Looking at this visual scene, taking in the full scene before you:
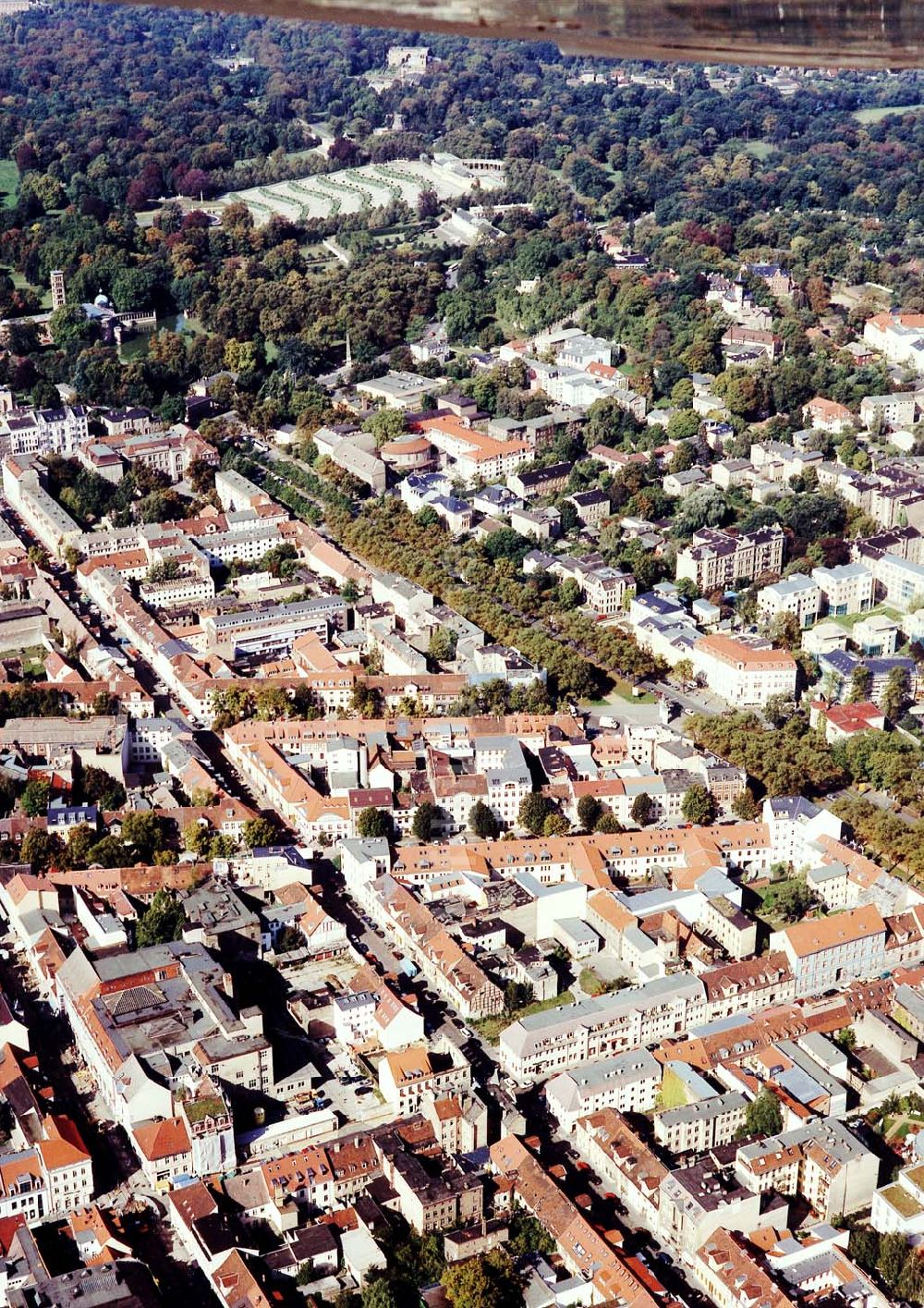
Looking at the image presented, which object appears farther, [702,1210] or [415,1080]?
[415,1080]

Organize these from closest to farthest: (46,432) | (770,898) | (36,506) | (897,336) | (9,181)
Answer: (770,898)
(36,506)
(46,432)
(897,336)
(9,181)

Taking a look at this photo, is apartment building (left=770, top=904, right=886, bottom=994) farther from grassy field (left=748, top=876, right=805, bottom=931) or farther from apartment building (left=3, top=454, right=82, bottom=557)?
apartment building (left=3, top=454, right=82, bottom=557)

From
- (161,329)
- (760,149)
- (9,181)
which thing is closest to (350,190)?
(9,181)

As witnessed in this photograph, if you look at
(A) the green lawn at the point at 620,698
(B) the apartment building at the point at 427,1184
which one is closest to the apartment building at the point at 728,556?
(A) the green lawn at the point at 620,698

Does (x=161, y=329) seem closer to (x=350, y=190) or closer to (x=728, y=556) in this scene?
(x=350, y=190)

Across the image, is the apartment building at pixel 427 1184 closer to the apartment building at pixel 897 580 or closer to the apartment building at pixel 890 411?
the apartment building at pixel 897 580
